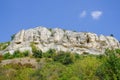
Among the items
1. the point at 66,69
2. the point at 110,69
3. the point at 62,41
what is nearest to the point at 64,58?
the point at 62,41

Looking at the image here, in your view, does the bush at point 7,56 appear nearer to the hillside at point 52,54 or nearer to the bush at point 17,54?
the hillside at point 52,54

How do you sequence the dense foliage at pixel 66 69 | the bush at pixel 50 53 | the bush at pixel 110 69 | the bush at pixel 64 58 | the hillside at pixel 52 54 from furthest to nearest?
the bush at pixel 50 53 < the bush at pixel 64 58 < the hillside at pixel 52 54 < the dense foliage at pixel 66 69 < the bush at pixel 110 69

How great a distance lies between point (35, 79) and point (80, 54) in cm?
3574

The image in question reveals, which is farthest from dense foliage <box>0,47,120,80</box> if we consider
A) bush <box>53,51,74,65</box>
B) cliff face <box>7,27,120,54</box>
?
cliff face <box>7,27,120,54</box>

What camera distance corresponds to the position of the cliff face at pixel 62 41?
99.3 m

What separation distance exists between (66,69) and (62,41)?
36.7 meters

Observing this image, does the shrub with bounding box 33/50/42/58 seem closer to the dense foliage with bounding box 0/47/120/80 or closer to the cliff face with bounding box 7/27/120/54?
the dense foliage with bounding box 0/47/120/80

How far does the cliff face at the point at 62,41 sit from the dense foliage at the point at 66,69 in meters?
6.17

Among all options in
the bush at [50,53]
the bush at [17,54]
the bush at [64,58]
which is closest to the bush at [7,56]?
the bush at [17,54]

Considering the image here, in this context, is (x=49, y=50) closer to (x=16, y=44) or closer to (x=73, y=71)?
(x=16, y=44)

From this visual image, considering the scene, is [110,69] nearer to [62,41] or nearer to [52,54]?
[52,54]

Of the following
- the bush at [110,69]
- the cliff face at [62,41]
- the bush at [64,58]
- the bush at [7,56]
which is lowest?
the bush at [110,69]

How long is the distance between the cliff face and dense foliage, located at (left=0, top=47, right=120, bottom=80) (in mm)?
6175

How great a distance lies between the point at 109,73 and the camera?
4041 centimetres
